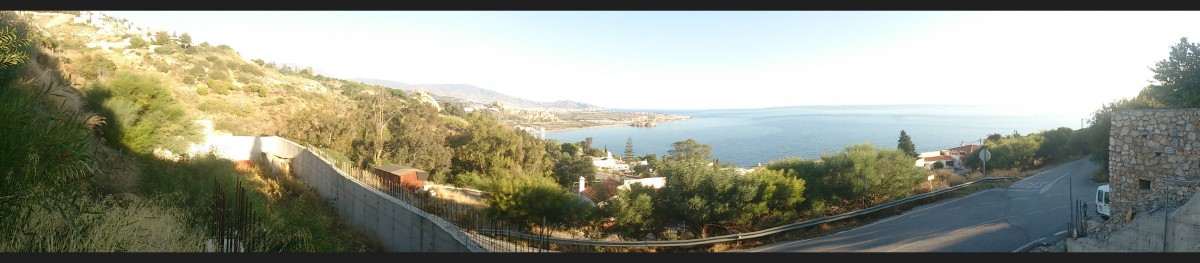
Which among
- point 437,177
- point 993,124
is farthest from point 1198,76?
point 437,177

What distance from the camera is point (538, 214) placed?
6441mm

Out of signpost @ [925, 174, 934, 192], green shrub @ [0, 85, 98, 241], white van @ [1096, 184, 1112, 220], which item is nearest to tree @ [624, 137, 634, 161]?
signpost @ [925, 174, 934, 192]

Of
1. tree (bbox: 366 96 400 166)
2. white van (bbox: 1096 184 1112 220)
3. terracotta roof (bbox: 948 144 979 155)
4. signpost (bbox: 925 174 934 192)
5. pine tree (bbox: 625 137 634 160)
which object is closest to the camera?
white van (bbox: 1096 184 1112 220)

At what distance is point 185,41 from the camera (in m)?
29.4

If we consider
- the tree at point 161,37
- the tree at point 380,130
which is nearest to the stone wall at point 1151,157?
the tree at point 380,130

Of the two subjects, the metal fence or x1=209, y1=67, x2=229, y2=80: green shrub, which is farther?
x1=209, y1=67, x2=229, y2=80: green shrub

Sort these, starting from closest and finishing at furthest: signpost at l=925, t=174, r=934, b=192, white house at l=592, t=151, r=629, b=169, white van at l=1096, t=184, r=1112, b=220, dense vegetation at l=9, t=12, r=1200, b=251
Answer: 1. dense vegetation at l=9, t=12, r=1200, b=251
2. white van at l=1096, t=184, r=1112, b=220
3. signpost at l=925, t=174, r=934, b=192
4. white house at l=592, t=151, r=629, b=169

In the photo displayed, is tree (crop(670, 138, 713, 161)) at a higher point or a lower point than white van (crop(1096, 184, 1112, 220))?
higher

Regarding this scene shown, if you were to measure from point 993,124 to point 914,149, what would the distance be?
6.52 metres

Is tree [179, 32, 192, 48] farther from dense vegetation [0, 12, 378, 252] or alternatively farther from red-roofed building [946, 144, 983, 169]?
red-roofed building [946, 144, 983, 169]

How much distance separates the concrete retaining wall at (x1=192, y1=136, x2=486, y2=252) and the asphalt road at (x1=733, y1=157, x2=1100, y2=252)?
307 cm

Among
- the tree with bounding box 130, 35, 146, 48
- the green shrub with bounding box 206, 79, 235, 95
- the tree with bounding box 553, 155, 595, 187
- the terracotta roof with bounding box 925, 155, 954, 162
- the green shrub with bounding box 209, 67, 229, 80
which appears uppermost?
the tree with bounding box 130, 35, 146, 48

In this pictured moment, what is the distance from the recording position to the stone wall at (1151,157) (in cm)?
391

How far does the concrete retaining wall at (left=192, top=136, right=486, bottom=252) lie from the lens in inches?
187
